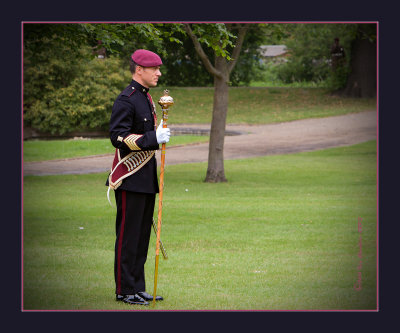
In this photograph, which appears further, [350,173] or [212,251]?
[350,173]

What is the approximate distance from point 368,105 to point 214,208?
1715 cm

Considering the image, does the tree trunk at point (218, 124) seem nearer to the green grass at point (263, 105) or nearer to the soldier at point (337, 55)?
the green grass at point (263, 105)

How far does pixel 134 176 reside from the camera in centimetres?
669

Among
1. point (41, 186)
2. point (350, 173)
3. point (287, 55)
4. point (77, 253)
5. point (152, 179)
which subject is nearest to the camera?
point (152, 179)

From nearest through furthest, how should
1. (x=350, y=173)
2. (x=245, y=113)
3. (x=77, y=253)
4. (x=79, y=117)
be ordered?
(x=77, y=253) < (x=350, y=173) < (x=79, y=117) < (x=245, y=113)

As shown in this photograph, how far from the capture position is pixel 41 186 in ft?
52.7

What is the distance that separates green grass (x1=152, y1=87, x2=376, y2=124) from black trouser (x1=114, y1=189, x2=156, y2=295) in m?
22.6

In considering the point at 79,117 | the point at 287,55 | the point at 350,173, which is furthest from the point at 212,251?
the point at 287,55

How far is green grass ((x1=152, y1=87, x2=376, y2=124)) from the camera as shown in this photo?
30203 mm

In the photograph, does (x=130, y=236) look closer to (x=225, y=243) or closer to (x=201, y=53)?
(x=225, y=243)

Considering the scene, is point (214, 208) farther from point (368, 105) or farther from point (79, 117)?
point (368, 105)

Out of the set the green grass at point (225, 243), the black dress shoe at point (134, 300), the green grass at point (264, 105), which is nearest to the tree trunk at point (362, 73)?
the green grass at point (264, 105)

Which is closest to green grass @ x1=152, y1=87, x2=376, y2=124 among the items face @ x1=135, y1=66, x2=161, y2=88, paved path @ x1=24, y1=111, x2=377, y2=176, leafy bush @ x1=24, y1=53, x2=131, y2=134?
paved path @ x1=24, y1=111, x2=377, y2=176

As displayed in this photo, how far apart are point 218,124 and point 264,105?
660 inches
